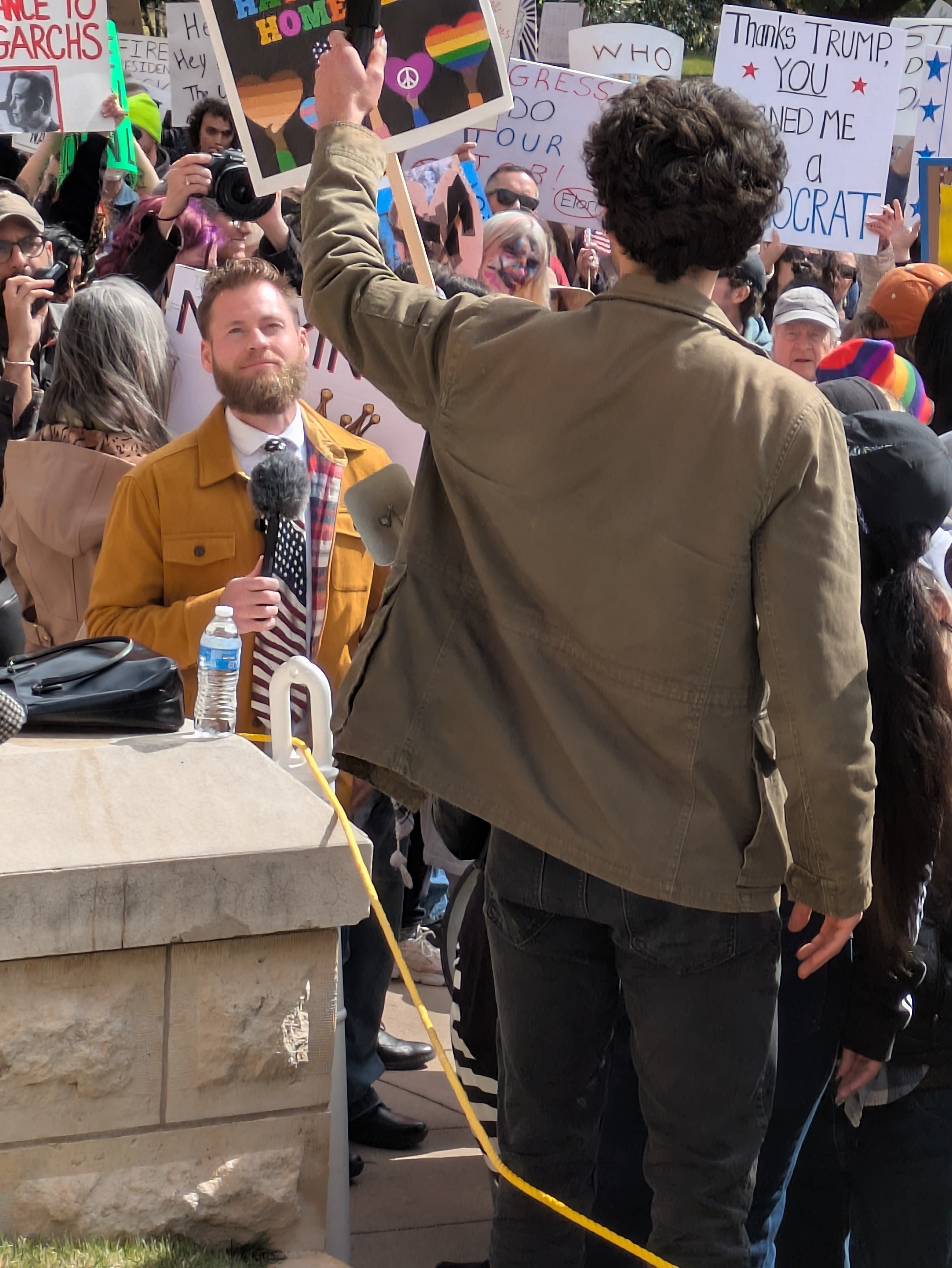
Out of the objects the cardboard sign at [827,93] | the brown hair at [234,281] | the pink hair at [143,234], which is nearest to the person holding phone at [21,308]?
the pink hair at [143,234]

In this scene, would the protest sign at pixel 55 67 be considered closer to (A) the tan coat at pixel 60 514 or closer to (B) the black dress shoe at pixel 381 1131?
(A) the tan coat at pixel 60 514

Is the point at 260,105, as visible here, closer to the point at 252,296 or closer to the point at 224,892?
the point at 252,296

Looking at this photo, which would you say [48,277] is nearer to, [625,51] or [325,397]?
[325,397]

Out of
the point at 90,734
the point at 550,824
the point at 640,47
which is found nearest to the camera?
the point at 550,824

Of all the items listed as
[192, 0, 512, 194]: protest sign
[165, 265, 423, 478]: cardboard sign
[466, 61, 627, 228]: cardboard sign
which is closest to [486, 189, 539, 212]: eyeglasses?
[466, 61, 627, 228]: cardboard sign

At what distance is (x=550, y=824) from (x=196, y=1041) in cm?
65

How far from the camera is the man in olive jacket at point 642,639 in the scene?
1.88 m

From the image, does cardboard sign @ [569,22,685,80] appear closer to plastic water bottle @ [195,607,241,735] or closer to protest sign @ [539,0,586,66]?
protest sign @ [539,0,586,66]

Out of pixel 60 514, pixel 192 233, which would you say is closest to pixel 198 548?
pixel 60 514

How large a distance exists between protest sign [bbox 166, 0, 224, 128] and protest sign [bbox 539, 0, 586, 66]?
358 centimetres

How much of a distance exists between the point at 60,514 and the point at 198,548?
529 mm

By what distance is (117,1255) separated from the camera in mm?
2115

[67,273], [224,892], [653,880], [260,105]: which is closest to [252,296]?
[260,105]

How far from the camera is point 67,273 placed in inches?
230
